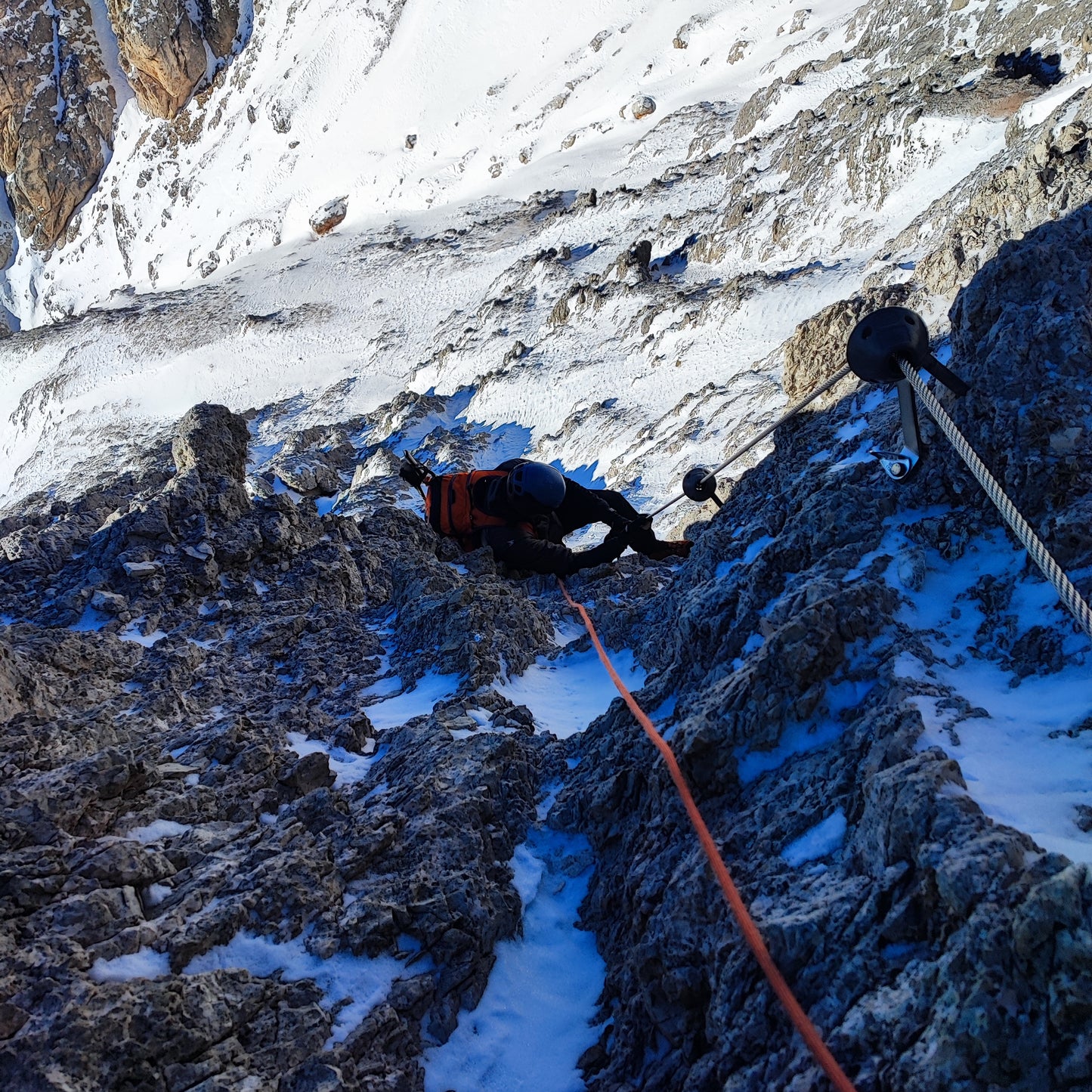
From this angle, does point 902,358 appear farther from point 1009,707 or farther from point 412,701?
point 412,701

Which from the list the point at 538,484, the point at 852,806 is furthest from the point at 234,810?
the point at 538,484

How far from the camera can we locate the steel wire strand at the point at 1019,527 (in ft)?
7.61

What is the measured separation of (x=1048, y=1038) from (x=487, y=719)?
3.80 m

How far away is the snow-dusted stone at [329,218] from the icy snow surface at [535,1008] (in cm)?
5412

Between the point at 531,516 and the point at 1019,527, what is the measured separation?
5.86 meters

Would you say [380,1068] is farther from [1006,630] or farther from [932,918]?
[1006,630]

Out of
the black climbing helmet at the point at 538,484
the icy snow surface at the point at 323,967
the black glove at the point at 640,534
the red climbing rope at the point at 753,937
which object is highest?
the black climbing helmet at the point at 538,484

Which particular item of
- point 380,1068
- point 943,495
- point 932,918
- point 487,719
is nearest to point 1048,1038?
point 932,918

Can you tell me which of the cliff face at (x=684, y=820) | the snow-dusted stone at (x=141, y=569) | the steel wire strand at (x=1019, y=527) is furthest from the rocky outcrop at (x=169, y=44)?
the steel wire strand at (x=1019, y=527)

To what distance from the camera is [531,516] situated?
8.17 metres

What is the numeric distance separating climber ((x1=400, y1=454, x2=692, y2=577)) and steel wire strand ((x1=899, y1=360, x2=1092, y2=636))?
4.54 metres

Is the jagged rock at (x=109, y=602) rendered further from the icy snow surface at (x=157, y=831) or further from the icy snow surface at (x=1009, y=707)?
the icy snow surface at (x=1009, y=707)

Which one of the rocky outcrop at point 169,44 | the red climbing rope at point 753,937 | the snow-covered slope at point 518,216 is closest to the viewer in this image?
the red climbing rope at point 753,937

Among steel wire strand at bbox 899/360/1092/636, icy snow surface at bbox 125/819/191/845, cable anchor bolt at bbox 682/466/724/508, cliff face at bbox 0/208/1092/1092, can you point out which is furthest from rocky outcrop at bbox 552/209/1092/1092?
icy snow surface at bbox 125/819/191/845
